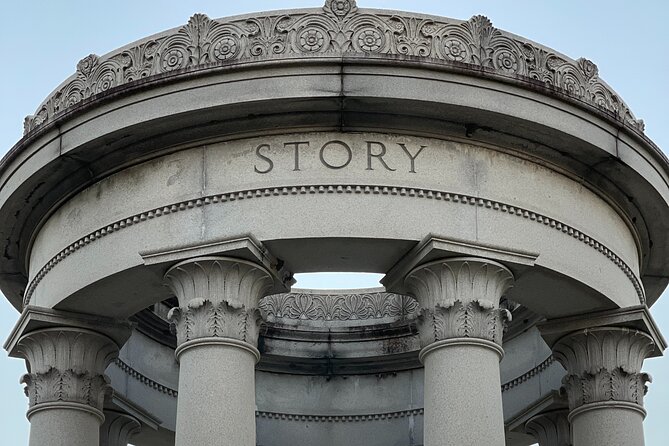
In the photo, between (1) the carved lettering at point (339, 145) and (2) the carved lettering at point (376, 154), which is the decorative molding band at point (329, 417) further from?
(1) the carved lettering at point (339, 145)

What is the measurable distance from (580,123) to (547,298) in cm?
429

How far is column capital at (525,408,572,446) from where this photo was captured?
142ft

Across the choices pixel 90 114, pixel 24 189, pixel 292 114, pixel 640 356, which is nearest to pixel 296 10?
pixel 292 114

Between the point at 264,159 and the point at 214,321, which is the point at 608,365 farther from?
the point at 214,321

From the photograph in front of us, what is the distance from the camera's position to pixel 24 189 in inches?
1511

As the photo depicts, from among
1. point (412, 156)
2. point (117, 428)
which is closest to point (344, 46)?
point (412, 156)

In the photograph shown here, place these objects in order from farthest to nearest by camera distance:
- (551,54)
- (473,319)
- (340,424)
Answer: (340,424) → (551,54) → (473,319)

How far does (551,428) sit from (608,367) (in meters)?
5.74

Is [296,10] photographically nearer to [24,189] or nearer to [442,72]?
[442,72]

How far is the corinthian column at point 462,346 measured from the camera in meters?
33.8

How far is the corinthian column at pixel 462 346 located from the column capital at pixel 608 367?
3889 millimetres

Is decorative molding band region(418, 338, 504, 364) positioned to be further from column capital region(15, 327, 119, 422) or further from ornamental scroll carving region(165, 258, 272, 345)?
column capital region(15, 327, 119, 422)

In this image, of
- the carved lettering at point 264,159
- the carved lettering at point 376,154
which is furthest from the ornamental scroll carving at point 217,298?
the carved lettering at point 376,154

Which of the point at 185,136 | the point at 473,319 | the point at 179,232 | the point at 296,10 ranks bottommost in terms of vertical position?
the point at 473,319
